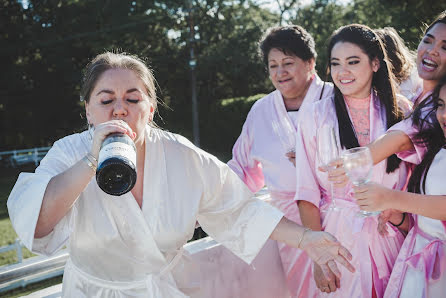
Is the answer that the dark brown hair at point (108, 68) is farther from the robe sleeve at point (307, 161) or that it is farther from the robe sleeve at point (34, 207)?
the robe sleeve at point (307, 161)

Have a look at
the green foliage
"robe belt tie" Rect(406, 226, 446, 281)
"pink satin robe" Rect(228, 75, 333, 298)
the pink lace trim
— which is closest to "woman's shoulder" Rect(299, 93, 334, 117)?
the pink lace trim

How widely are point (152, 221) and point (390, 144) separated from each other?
114 centimetres

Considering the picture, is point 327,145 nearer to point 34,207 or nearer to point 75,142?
point 75,142

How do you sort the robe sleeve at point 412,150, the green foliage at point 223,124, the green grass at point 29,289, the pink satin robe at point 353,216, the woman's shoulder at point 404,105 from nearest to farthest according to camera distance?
the robe sleeve at point 412,150
the pink satin robe at point 353,216
the woman's shoulder at point 404,105
the green grass at point 29,289
the green foliage at point 223,124

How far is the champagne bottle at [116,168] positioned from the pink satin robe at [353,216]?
122 centimetres

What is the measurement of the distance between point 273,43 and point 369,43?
2.87ft

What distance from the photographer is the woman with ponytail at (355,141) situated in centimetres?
219

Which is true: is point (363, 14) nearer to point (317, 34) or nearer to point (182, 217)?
point (317, 34)

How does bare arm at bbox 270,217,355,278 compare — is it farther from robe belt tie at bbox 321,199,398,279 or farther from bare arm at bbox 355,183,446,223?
robe belt tie at bbox 321,199,398,279

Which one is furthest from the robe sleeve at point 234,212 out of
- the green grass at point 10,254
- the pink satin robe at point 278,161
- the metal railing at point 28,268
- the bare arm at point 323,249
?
the green grass at point 10,254

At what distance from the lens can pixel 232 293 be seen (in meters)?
2.72

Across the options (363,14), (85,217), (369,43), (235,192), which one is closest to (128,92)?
(85,217)

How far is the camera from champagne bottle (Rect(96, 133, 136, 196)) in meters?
1.29

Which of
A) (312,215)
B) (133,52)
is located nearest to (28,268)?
(312,215)
